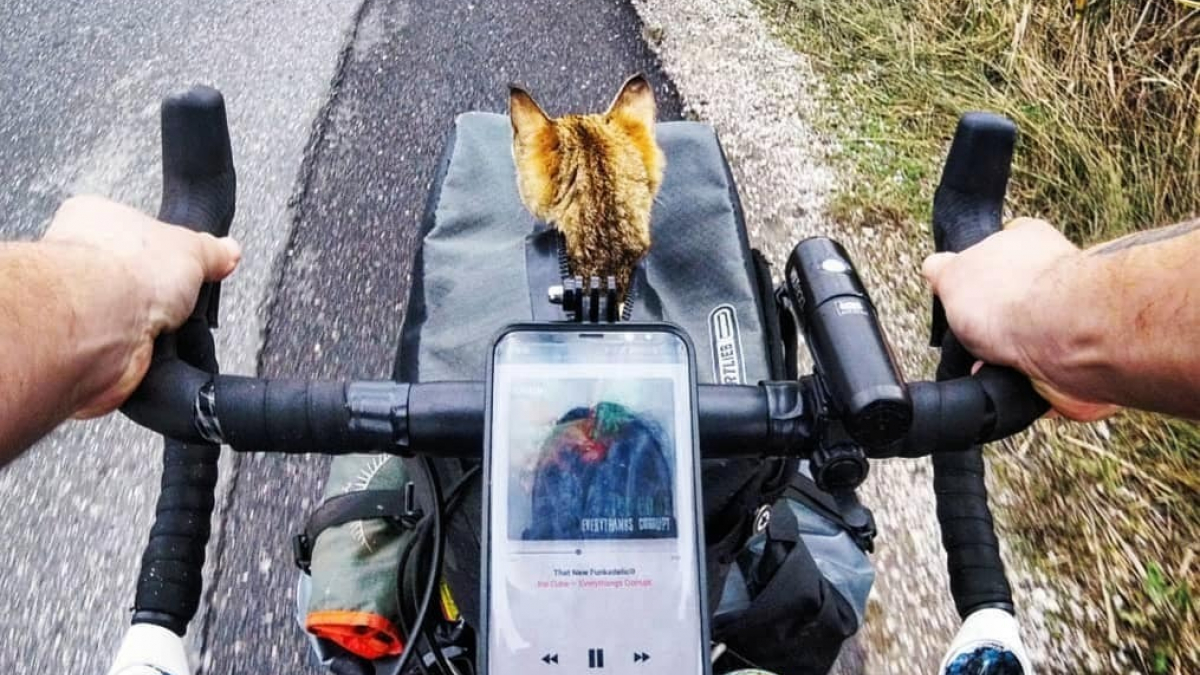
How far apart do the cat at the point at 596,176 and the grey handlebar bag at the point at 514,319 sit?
6 cm

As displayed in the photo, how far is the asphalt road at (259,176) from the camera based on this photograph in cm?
218

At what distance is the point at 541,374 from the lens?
0.96 metres

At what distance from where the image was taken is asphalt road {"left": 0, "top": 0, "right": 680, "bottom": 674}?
2.18 metres

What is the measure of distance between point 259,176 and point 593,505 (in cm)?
257

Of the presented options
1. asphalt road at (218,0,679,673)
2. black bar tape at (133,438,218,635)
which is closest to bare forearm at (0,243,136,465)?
black bar tape at (133,438,218,635)

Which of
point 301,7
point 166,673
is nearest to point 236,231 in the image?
point 301,7

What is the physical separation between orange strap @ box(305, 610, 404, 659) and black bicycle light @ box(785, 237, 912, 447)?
33.9 inches

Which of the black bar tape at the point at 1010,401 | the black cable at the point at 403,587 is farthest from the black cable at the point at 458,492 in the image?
the black bar tape at the point at 1010,401

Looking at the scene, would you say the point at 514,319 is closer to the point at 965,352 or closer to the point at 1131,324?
the point at 965,352

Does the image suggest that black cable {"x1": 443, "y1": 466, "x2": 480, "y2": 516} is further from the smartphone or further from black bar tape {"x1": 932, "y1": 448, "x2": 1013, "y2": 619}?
black bar tape {"x1": 932, "y1": 448, "x2": 1013, "y2": 619}

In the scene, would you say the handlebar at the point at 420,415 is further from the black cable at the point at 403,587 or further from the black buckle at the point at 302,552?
the black buckle at the point at 302,552

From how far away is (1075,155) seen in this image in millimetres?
2953

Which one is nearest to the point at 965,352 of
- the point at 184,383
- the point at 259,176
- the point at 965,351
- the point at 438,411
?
the point at 965,351

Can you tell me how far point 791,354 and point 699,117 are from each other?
1.99 meters
